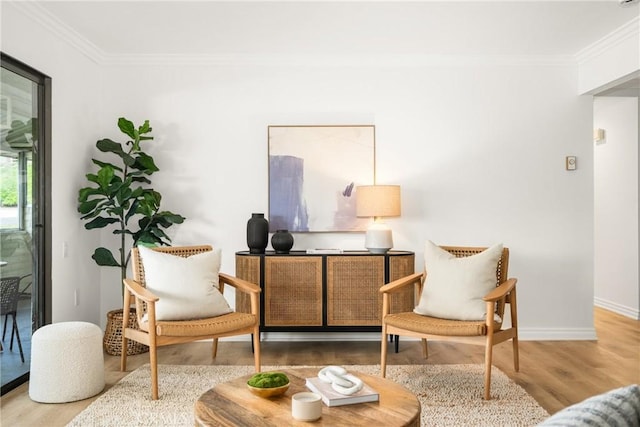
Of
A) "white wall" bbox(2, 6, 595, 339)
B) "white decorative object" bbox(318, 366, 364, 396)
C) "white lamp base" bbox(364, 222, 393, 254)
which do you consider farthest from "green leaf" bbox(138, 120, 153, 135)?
"white decorative object" bbox(318, 366, 364, 396)

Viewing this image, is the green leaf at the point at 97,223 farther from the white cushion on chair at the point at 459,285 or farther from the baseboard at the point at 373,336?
the white cushion on chair at the point at 459,285

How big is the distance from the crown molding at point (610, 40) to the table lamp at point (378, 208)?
196 centimetres

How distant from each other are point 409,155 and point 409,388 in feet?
6.92

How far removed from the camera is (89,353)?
3.11 metres

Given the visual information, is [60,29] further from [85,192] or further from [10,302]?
[10,302]

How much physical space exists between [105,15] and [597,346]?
4.51 meters

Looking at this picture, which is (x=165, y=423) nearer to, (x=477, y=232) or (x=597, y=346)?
(x=477, y=232)

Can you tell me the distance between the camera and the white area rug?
9.06ft

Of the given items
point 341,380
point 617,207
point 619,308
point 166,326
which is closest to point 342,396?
point 341,380

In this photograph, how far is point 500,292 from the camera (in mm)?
3285

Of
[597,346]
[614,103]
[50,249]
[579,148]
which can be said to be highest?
[614,103]

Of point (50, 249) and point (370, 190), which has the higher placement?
point (370, 190)

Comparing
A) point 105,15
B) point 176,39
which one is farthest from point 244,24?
point 105,15

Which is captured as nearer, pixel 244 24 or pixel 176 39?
pixel 244 24
